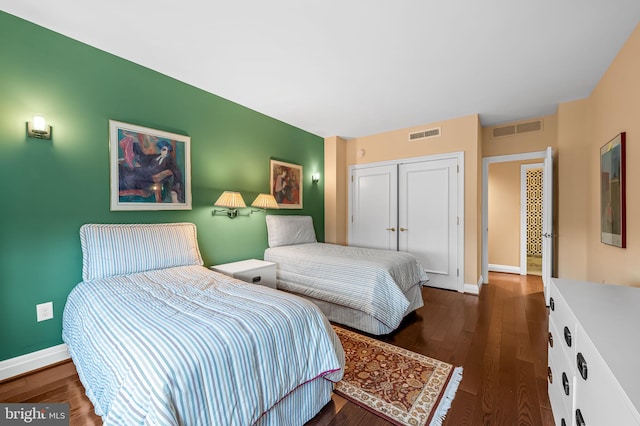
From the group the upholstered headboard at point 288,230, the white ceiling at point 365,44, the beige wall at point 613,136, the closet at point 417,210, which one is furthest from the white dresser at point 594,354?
the upholstered headboard at point 288,230

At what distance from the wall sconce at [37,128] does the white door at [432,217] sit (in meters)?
4.22

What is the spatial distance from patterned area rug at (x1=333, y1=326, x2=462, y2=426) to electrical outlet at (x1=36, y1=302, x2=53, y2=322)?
230cm

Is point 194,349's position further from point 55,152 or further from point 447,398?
point 55,152

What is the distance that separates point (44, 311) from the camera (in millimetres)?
2027

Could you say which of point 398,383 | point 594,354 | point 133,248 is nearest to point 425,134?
point 398,383

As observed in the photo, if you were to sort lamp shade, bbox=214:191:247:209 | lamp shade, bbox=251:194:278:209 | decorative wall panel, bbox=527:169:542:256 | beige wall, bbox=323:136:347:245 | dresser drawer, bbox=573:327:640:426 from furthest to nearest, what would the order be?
1. decorative wall panel, bbox=527:169:542:256
2. beige wall, bbox=323:136:347:245
3. lamp shade, bbox=251:194:278:209
4. lamp shade, bbox=214:191:247:209
5. dresser drawer, bbox=573:327:640:426

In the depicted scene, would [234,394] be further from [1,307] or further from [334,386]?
[1,307]

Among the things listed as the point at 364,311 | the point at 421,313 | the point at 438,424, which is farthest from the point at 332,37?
the point at 421,313

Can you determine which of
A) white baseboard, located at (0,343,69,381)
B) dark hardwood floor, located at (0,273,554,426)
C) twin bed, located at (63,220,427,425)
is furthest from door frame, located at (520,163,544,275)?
white baseboard, located at (0,343,69,381)

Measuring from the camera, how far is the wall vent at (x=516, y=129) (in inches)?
150

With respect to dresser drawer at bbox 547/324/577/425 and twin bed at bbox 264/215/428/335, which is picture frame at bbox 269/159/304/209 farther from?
dresser drawer at bbox 547/324/577/425

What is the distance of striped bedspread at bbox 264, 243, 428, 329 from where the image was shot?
245cm

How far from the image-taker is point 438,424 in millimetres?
1476

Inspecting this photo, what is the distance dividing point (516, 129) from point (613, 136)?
5.60ft
